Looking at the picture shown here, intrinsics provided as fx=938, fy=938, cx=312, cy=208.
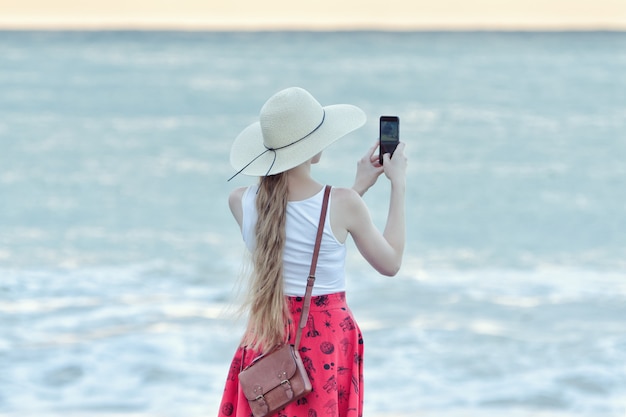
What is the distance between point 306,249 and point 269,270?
0.38 feet

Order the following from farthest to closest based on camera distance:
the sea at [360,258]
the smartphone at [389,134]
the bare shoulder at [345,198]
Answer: the sea at [360,258] < the smartphone at [389,134] < the bare shoulder at [345,198]

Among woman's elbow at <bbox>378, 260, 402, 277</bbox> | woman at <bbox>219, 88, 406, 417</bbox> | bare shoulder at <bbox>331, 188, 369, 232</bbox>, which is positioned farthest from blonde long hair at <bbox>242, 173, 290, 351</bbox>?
woman's elbow at <bbox>378, 260, 402, 277</bbox>

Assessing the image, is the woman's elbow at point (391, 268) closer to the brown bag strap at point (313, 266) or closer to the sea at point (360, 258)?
the brown bag strap at point (313, 266)

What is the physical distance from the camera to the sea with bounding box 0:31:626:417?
573 cm

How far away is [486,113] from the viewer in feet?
82.5

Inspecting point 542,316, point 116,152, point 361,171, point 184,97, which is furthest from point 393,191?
point 184,97

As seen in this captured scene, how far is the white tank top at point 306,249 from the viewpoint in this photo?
2.54 meters

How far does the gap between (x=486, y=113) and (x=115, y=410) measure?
21.1 meters

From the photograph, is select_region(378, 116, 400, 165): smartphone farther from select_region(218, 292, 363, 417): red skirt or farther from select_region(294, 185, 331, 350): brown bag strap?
select_region(218, 292, 363, 417): red skirt

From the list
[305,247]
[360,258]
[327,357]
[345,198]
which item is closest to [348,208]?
[345,198]

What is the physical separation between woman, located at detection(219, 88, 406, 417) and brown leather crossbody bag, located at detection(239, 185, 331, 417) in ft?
0.11

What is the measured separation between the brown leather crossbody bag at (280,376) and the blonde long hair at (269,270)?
49 millimetres

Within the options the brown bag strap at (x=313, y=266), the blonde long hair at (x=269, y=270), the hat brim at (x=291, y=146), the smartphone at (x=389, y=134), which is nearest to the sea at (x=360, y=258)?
the blonde long hair at (x=269, y=270)

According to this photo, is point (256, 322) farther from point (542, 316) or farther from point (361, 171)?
point (542, 316)
